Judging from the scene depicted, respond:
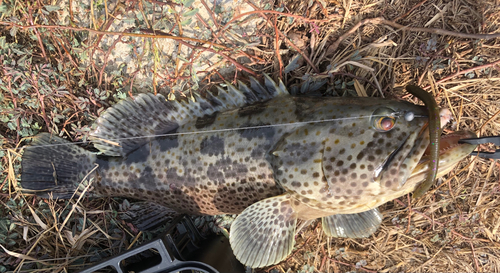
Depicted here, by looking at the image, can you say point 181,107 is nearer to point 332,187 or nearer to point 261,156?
point 261,156

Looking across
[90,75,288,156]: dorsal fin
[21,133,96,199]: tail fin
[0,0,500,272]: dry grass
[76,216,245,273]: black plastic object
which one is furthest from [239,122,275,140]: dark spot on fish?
[21,133,96,199]: tail fin

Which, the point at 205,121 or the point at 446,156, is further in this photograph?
the point at 205,121

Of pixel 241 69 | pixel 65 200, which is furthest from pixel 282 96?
pixel 65 200

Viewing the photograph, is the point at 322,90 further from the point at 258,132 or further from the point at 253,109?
the point at 258,132

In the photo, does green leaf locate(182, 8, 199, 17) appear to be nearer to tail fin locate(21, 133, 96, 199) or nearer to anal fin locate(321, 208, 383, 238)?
tail fin locate(21, 133, 96, 199)

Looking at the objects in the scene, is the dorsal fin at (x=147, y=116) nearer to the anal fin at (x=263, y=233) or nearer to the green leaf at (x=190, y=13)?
the green leaf at (x=190, y=13)

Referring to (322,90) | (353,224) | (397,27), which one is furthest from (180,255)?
(397,27)

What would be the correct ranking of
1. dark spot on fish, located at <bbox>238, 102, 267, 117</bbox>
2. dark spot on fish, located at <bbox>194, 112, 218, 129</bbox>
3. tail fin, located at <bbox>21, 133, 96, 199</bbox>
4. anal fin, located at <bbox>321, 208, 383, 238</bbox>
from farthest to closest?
tail fin, located at <bbox>21, 133, 96, 199</bbox> → anal fin, located at <bbox>321, 208, 383, 238</bbox> → dark spot on fish, located at <bbox>194, 112, 218, 129</bbox> → dark spot on fish, located at <bbox>238, 102, 267, 117</bbox>
